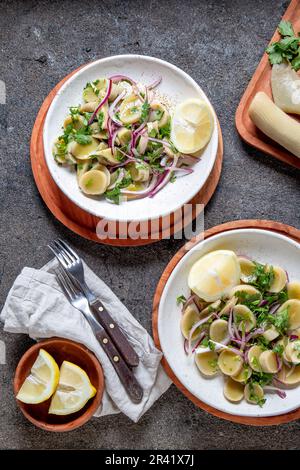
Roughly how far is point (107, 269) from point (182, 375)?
0.41 meters

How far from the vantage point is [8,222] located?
2223mm

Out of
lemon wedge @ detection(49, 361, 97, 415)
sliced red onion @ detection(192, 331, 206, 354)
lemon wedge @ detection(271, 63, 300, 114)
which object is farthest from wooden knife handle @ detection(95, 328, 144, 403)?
lemon wedge @ detection(271, 63, 300, 114)

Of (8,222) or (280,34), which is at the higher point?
(280,34)

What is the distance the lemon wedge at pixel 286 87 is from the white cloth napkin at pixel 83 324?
2.66 feet

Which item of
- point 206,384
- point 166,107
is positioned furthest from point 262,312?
point 166,107

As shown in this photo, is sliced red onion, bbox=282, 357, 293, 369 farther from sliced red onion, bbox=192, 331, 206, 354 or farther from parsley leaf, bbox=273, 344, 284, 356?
sliced red onion, bbox=192, 331, 206, 354

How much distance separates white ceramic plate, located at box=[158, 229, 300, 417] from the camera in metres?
2.09

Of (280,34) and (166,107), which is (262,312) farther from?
(280,34)

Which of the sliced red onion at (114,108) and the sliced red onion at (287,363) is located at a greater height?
the sliced red onion at (114,108)

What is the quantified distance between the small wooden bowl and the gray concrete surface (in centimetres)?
13

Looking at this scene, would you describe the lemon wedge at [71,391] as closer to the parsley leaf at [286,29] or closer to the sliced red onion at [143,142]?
the sliced red onion at [143,142]

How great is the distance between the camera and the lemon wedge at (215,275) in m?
2.05

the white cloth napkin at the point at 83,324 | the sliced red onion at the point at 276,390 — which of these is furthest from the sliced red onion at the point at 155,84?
the sliced red onion at the point at 276,390

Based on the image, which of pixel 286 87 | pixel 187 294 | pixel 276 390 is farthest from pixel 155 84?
pixel 276 390
